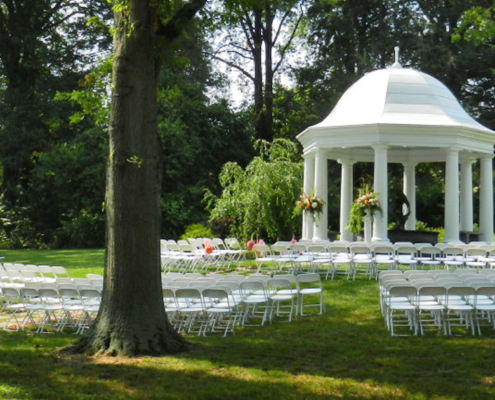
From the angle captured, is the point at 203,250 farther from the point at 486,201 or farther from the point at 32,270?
the point at 486,201

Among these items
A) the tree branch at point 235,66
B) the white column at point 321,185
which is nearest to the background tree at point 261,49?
the tree branch at point 235,66

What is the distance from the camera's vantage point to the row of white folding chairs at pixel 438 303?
1049 cm

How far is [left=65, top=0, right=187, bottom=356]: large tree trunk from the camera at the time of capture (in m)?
9.62

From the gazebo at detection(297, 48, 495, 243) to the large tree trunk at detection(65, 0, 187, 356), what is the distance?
45.1 ft

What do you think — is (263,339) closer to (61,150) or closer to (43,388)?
(43,388)

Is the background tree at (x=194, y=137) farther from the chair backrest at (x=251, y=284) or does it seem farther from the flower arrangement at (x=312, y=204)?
the chair backrest at (x=251, y=284)

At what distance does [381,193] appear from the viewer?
74.6 feet

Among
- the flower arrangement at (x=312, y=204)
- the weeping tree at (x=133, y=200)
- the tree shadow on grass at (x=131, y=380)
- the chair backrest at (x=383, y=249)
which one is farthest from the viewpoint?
the flower arrangement at (x=312, y=204)

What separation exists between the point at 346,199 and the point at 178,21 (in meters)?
18.0

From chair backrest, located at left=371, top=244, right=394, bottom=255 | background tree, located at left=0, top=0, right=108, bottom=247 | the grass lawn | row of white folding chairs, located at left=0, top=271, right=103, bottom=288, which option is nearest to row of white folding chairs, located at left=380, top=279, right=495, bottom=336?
the grass lawn

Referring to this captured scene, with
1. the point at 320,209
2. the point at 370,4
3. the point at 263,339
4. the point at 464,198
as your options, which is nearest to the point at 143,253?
the point at 263,339

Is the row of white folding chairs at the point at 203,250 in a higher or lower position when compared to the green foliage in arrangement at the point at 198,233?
lower

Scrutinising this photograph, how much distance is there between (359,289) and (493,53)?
79.1ft

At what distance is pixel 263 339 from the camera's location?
10.5m
